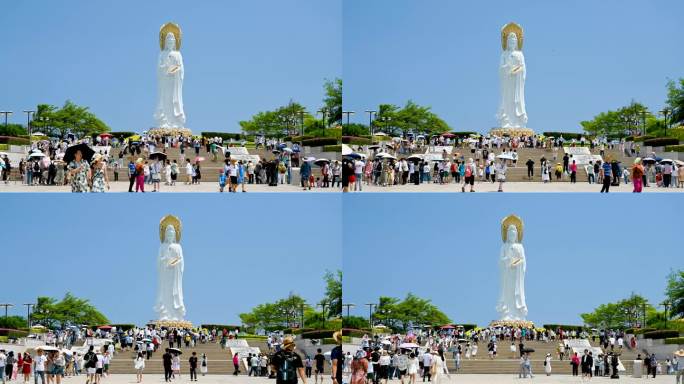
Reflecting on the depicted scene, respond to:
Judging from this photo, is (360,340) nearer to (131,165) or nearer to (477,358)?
Answer: (477,358)

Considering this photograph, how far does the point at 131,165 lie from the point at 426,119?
30215mm

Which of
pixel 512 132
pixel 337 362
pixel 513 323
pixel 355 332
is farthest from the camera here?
pixel 512 132

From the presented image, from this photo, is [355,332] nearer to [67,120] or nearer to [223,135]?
[223,135]

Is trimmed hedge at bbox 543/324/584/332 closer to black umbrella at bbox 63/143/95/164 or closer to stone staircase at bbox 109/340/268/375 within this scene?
stone staircase at bbox 109/340/268/375

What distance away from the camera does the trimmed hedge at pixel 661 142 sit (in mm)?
49909

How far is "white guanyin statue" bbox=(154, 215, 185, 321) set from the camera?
51.7 metres

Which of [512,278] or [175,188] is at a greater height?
[175,188]

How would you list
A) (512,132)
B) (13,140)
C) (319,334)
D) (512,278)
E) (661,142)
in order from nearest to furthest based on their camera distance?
(319,334), (13,140), (661,142), (512,278), (512,132)

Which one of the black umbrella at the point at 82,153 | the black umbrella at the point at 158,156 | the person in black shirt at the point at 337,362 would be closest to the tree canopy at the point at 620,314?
the black umbrella at the point at 158,156

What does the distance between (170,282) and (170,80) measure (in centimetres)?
1083

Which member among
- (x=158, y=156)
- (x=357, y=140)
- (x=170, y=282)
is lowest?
(x=170, y=282)

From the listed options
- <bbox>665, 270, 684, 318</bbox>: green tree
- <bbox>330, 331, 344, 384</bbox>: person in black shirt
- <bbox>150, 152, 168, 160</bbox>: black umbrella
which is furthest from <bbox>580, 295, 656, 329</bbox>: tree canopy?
<bbox>330, 331, 344, 384</bbox>: person in black shirt

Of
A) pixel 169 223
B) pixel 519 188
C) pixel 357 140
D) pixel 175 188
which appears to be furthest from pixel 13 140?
pixel 519 188

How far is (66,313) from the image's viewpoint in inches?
1934
